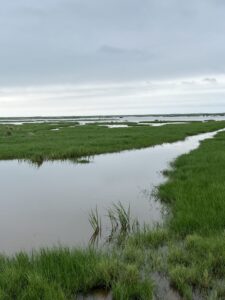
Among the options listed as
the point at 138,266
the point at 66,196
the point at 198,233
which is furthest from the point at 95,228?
the point at 66,196

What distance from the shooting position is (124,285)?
17.5 feet

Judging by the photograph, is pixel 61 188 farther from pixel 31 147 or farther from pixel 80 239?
pixel 31 147

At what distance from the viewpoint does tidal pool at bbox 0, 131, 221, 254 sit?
28.6ft

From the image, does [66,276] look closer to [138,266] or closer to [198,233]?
[138,266]

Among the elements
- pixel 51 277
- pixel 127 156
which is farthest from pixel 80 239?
pixel 127 156

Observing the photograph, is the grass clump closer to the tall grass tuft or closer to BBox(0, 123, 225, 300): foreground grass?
BBox(0, 123, 225, 300): foreground grass

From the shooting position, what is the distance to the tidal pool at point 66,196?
8727 millimetres

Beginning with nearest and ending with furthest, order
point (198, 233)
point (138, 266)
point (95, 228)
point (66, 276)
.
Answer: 1. point (66, 276)
2. point (138, 266)
3. point (198, 233)
4. point (95, 228)

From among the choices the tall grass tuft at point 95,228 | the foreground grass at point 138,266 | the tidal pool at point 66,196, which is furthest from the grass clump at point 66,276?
the tall grass tuft at point 95,228

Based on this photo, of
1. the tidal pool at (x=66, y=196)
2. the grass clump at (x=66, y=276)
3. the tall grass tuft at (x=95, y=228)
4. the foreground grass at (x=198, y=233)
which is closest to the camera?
the grass clump at (x=66, y=276)

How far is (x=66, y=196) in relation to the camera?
12.8m

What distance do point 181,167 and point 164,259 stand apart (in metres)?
10.6

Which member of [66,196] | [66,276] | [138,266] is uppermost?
[66,276]

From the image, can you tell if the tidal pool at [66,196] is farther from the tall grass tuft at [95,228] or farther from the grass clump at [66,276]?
the grass clump at [66,276]
